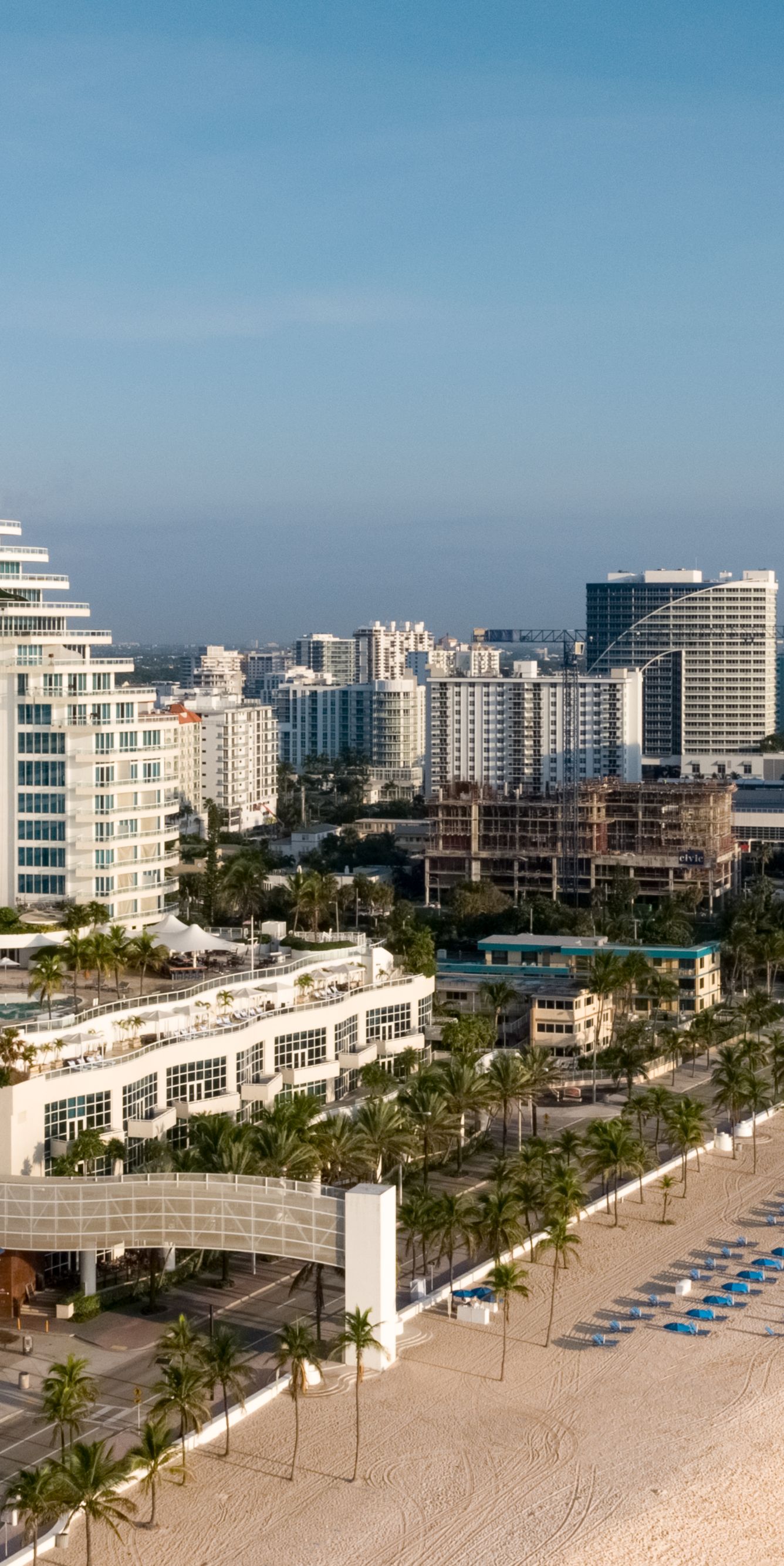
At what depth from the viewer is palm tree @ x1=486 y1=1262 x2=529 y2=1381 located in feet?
126

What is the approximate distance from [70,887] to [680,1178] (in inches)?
1006

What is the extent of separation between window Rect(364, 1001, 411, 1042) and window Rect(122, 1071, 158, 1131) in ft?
36.7

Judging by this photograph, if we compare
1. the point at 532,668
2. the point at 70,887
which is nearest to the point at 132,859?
the point at 70,887

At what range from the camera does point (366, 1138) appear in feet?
147

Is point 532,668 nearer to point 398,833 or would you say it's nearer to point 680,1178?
point 398,833

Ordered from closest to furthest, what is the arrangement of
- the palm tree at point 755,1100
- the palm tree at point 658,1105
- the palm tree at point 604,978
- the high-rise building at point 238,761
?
the palm tree at point 658,1105
the palm tree at point 755,1100
the palm tree at point 604,978
the high-rise building at point 238,761

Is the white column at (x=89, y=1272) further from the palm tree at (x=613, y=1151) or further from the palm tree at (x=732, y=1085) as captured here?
the palm tree at (x=732, y=1085)

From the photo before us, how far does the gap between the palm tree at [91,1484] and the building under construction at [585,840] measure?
88245 millimetres

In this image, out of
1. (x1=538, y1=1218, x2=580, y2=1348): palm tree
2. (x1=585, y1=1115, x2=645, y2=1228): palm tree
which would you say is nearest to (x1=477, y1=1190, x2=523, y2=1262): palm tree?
(x1=538, y1=1218, x2=580, y2=1348): palm tree

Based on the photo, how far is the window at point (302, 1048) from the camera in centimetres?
5409

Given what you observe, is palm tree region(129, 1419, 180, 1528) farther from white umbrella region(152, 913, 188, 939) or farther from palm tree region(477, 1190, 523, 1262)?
white umbrella region(152, 913, 188, 939)

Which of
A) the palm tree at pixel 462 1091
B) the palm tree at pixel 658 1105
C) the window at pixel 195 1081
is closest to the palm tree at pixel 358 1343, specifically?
the window at pixel 195 1081

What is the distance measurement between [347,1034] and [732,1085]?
40.4 ft

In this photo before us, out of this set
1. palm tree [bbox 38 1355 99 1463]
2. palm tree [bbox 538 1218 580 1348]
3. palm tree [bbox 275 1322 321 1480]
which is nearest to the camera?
palm tree [bbox 38 1355 99 1463]
